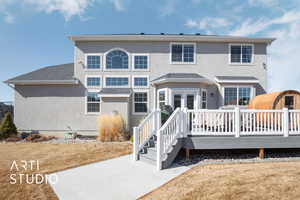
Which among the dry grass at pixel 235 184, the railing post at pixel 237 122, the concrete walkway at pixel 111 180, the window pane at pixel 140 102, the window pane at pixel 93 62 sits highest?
the window pane at pixel 93 62

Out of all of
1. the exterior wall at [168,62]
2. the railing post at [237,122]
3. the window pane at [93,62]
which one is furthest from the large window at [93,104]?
the railing post at [237,122]

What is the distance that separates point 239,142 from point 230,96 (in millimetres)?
6568

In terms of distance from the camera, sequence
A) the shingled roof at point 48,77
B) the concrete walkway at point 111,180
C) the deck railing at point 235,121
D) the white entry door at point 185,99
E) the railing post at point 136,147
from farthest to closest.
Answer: the shingled roof at point 48,77 < the white entry door at point 185,99 < the railing post at point 136,147 < the deck railing at point 235,121 < the concrete walkway at point 111,180

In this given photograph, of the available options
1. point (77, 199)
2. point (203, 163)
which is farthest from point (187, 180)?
point (77, 199)

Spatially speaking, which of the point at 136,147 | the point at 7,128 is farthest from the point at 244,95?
the point at 7,128

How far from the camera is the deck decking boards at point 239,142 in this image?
18.7 ft

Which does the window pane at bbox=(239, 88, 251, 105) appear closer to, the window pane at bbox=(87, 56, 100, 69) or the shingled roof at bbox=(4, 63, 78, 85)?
the window pane at bbox=(87, 56, 100, 69)

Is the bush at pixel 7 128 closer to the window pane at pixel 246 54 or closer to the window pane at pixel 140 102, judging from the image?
the window pane at pixel 140 102

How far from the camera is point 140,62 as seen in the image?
40.1 ft

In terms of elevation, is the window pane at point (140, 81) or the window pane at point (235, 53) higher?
the window pane at point (235, 53)

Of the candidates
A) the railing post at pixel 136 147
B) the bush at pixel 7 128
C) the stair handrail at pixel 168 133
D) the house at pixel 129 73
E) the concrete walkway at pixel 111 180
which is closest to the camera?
the concrete walkway at pixel 111 180

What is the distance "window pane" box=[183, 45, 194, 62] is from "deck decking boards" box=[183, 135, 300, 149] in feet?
25.5

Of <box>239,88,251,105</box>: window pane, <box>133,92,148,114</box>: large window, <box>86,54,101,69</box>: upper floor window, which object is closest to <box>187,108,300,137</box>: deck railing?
<box>239,88,251,105</box>: window pane

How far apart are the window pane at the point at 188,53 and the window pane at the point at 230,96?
3.43m
